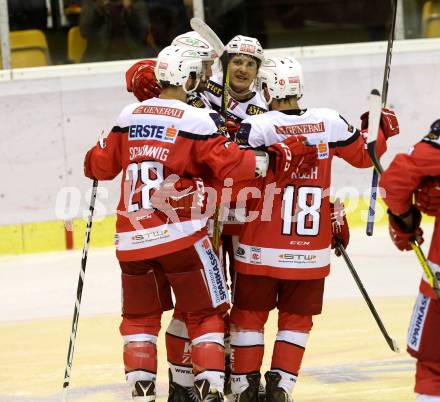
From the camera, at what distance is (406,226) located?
4.24 metres

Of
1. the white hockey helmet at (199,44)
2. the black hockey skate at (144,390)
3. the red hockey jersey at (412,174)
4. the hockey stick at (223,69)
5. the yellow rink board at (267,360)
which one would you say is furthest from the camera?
the yellow rink board at (267,360)

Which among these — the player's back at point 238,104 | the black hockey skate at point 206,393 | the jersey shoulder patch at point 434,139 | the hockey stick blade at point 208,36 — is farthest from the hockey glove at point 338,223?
the jersey shoulder patch at point 434,139

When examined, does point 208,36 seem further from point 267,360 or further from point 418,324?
point 418,324

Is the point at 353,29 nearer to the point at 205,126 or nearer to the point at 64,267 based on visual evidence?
the point at 64,267

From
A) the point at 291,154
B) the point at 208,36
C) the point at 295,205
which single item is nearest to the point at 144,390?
the point at 295,205

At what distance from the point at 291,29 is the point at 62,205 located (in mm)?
2105

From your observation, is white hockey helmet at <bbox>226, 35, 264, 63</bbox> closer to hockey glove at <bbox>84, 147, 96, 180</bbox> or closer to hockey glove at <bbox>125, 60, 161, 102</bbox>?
hockey glove at <bbox>125, 60, 161, 102</bbox>

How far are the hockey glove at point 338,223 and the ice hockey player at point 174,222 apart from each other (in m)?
0.43

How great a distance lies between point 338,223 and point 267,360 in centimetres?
100

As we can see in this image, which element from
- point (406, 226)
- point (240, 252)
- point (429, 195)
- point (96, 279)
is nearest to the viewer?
point (429, 195)

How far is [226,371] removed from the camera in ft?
17.7

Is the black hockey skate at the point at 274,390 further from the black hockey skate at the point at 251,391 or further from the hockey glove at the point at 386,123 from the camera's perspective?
the hockey glove at the point at 386,123

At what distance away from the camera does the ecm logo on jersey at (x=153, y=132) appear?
480 centimetres

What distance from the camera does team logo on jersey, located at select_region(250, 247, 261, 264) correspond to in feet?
16.5
